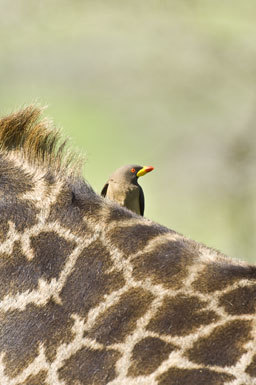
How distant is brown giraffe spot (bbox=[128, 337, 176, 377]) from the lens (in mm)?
1543

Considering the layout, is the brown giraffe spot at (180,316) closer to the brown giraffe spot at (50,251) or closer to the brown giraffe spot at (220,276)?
the brown giraffe spot at (220,276)

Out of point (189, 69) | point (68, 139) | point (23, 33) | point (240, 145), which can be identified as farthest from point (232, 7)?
point (68, 139)

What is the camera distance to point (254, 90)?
5.38m

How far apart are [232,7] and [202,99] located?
87 cm

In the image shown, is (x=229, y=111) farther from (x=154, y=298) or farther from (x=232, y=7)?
(x=154, y=298)

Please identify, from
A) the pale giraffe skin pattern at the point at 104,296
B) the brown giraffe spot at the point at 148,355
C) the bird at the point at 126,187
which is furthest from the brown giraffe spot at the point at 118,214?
the bird at the point at 126,187

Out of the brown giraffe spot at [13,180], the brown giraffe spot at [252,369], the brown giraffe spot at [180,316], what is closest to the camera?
the brown giraffe spot at [252,369]

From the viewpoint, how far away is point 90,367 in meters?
1.58

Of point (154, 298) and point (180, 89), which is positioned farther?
point (180, 89)

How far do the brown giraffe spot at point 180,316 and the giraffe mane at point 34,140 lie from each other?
0.52m

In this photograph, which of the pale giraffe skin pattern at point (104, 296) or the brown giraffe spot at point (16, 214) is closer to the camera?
the pale giraffe skin pattern at point (104, 296)

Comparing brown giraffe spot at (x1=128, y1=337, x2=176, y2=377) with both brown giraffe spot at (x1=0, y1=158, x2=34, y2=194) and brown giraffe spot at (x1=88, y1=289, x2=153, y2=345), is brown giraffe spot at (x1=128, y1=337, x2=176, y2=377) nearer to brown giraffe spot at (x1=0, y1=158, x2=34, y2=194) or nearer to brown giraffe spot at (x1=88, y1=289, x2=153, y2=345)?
brown giraffe spot at (x1=88, y1=289, x2=153, y2=345)

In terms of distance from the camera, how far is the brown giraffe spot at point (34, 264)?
5.67 ft

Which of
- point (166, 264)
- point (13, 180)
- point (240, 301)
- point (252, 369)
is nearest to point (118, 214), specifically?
point (166, 264)
